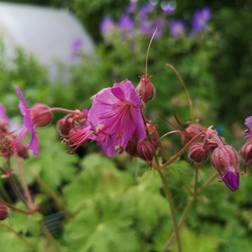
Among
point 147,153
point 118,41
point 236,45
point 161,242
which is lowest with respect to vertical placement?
point 236,45

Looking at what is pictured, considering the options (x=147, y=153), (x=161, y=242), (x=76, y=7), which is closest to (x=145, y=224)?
(x=161, y=242)

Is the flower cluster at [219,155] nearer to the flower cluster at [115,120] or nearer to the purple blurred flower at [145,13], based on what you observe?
the flower cluster at [115,120]

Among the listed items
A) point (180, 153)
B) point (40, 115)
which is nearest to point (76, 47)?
point (40, 115)

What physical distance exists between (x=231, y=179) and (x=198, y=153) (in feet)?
0.24

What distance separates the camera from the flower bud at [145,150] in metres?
0.83

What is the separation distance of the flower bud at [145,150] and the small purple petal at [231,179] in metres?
0.12

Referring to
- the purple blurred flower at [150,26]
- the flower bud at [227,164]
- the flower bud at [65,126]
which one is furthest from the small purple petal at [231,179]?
the purple blurred flower at [150,26]

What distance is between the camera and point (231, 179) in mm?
798

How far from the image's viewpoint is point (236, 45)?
4117 millimetres

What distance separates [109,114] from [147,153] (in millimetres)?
83

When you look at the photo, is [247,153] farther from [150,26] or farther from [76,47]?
[76,47]

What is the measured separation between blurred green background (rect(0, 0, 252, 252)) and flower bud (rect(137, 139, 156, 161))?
0.51 feet

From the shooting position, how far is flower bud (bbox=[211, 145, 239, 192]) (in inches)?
31.2

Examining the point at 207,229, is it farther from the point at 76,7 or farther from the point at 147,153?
the point at 76,7
